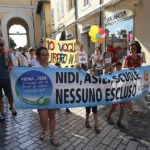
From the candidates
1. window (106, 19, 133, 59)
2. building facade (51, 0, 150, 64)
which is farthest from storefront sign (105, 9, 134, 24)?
window (106, 19, 133, 59)

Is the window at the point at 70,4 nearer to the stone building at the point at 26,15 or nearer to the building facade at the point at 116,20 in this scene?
the building facade at the point at 116,20

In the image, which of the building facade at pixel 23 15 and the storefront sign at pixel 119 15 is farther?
the building facade at pixel 23 15

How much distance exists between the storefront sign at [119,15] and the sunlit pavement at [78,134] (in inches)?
193

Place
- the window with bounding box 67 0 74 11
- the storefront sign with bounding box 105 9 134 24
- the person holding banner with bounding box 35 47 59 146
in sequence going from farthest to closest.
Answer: the window with bounding box 67 0 74 11, the storefront sign with bounding box 105 9 134 24, the person holding banner with bounding box 35 47 59 146

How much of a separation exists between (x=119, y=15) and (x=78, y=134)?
6929mm

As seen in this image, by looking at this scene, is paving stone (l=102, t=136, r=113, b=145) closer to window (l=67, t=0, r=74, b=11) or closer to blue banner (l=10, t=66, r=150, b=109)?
blue banner (l=10, t=66, r=150, b=109)

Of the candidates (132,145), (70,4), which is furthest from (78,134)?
(70,4)

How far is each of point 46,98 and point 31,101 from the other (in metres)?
0.27

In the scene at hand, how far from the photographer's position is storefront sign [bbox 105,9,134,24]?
379 inches

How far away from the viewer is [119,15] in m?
10.4

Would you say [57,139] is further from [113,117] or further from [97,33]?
[97,33]

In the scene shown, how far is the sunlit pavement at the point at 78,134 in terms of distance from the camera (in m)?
4.38

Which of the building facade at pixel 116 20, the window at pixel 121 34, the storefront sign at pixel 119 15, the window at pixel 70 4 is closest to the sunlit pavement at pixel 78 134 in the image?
the building facade at pixel 116 20

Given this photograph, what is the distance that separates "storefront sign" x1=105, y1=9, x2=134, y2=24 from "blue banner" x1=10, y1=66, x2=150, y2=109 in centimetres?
491
